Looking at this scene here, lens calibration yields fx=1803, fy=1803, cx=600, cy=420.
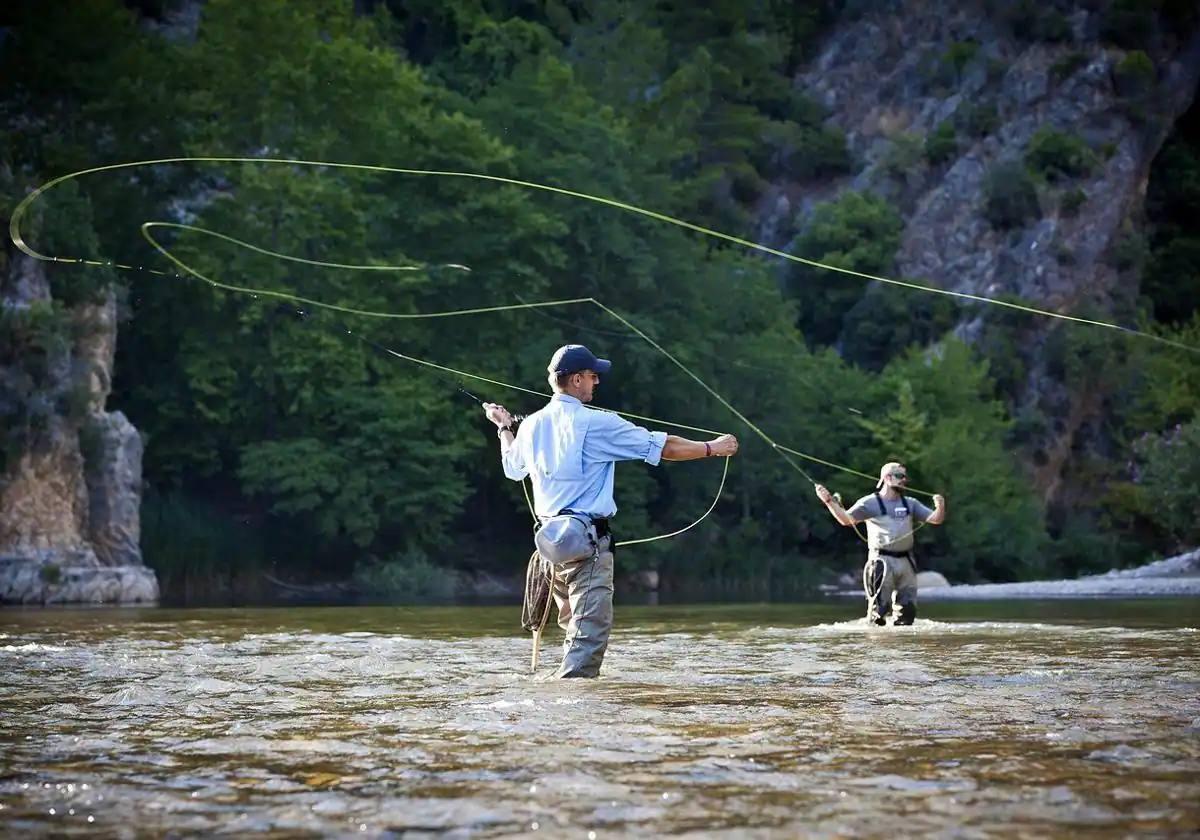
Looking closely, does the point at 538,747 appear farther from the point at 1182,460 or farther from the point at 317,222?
the point at 1182,460

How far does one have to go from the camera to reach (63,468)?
120ft

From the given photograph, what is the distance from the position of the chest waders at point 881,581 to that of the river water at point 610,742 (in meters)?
4.03

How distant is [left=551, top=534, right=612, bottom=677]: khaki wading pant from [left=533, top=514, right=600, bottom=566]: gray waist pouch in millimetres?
108

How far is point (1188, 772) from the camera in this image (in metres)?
6.43

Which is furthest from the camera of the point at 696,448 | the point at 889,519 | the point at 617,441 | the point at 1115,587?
the point at 1115,587

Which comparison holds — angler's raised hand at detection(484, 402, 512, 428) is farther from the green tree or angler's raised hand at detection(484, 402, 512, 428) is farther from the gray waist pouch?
the green tree

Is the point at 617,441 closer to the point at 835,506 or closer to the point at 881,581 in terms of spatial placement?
the point at 835,506

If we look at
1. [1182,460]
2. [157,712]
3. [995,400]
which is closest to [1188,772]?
[157,712]

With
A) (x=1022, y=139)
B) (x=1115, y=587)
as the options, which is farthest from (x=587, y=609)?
(x=1022, y=139)

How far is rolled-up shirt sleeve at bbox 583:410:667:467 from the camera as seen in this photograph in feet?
33.6

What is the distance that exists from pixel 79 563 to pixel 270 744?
29.6 metres

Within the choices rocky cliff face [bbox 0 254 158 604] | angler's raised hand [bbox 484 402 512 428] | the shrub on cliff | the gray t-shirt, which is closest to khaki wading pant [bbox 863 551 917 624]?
the gray t-shirt

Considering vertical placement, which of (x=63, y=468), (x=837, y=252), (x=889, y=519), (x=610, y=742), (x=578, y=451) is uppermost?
(x=837, y=252)

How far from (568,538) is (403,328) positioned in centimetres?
3645
